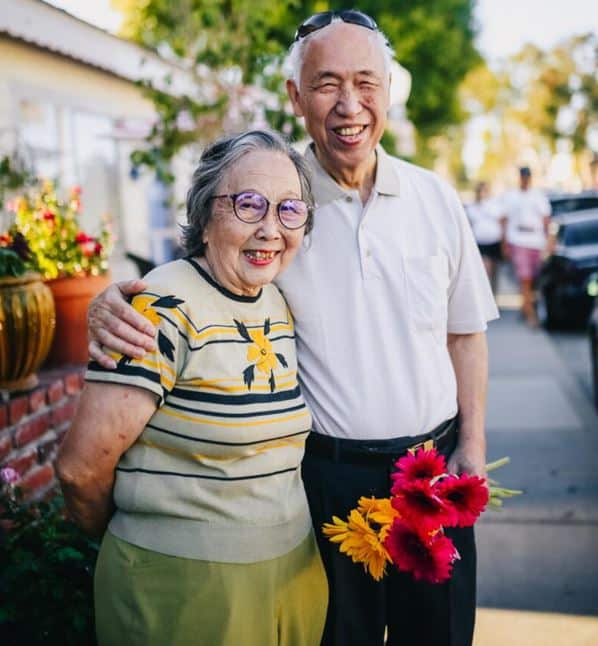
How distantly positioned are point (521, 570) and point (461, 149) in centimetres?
7887

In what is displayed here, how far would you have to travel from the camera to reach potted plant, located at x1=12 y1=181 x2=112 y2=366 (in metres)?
3.96

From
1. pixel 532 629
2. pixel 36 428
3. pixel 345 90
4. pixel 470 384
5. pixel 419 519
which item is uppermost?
pixel 345 90

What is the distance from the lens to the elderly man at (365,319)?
7.11 feet

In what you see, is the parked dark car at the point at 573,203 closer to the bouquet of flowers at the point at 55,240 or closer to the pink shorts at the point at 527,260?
the pink shorts at the point at 527,260

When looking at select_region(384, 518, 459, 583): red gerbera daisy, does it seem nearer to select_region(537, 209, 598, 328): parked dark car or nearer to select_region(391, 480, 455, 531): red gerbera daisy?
select_region(391, 480, 455, 531): red gerbera daisy

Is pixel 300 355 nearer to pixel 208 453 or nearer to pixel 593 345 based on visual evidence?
pixel 208 453

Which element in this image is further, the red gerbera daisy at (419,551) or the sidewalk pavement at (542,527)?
the sidewalk pavement at (542,527)

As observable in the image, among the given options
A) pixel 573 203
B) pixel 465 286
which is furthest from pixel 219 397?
pixel 573 203

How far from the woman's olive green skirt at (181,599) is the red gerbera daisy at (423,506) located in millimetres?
334

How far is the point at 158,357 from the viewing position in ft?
5.69

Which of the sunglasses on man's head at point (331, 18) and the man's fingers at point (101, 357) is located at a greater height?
the sunglasses on man's head at point (331, 18)

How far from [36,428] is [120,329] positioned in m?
1.71

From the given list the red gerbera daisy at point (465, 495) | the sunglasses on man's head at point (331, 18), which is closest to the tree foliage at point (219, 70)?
the sunglasses on man's head at point (331, 18)

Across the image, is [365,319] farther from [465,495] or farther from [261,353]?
[465,495]
